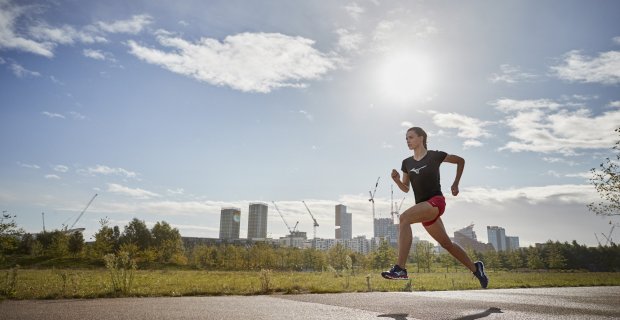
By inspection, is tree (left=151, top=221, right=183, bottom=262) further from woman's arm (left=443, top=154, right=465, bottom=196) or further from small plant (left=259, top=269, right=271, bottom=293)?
woman's arm (left=443, top=154, right=465, bottom=196)

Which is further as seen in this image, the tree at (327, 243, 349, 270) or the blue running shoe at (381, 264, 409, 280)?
the tree at (327, 243, 349, 270)

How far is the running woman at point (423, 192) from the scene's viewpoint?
207 inches

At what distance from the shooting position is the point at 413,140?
5809mm

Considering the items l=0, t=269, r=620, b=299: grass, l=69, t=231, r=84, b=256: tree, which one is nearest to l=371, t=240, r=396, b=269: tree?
l=0, t=269, r=620, b=299: grass

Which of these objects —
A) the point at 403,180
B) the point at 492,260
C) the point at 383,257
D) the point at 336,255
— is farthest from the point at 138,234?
the point at 403,180

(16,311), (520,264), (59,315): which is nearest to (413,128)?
(59,315)

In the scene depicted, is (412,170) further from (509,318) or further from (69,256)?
(69,256)

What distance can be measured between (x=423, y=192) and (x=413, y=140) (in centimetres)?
84

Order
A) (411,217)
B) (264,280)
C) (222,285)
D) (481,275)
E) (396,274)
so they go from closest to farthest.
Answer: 1. (411,217)
2. (396,274)
3. (481,275)
4. (264,280)
5. (222,285)

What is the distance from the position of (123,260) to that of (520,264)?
91379 mm

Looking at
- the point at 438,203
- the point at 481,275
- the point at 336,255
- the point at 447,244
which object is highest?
the point at 438,203

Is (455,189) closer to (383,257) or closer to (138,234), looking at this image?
(383,257)

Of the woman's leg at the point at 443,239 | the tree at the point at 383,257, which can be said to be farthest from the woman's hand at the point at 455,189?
the tree at the point at 383,257

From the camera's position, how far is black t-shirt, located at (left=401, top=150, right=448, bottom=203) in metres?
5.40
